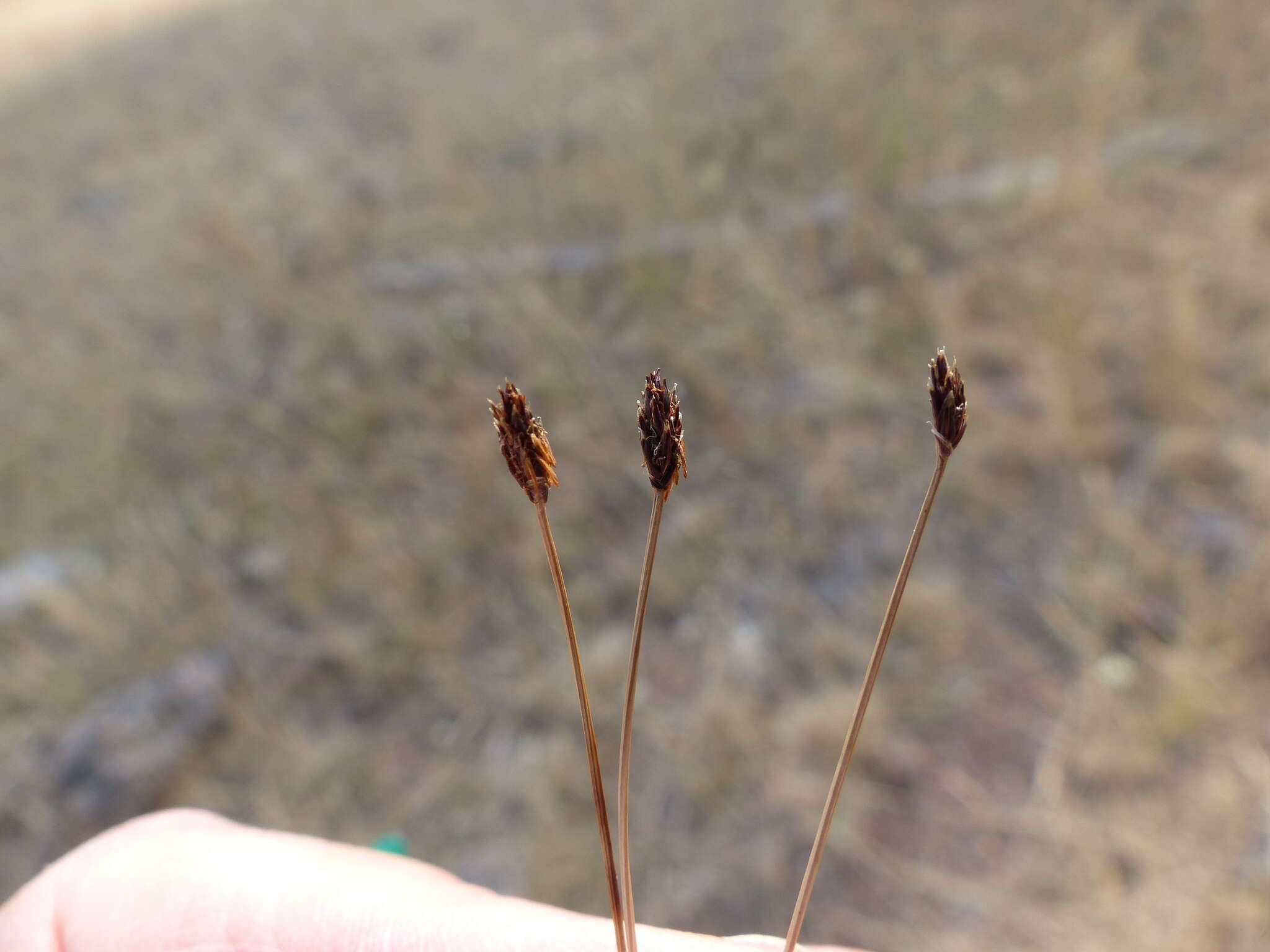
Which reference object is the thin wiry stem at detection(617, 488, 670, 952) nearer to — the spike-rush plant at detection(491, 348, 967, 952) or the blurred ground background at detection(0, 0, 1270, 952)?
the spike-rush plant at detection(491, 348, 967, 952)

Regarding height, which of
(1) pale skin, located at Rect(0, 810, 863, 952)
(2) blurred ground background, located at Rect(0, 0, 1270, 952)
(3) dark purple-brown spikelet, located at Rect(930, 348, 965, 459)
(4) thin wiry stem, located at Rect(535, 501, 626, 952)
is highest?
(2) blurred ground background, located at Rect(0, 0, 1270, 952)

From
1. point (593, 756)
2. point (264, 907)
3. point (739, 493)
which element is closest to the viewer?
point (593, 756)

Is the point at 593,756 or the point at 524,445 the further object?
the point at 593,756

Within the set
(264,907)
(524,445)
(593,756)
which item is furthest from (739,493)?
(524,445)

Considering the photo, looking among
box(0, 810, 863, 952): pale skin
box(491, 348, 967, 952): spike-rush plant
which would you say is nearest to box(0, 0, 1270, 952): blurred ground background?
box(0, 810, 863, 952): pale skin

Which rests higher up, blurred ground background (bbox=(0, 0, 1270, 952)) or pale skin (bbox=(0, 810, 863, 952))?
blurred ground background (bbox=(0, 0, 1270, 952))

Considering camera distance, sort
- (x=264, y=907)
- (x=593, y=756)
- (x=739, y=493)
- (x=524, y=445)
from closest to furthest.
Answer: (x=524, y=445) < (x=593, y=756) < (x=264, y=907) < (x=739, y=493)

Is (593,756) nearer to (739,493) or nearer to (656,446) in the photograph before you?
(656,446)

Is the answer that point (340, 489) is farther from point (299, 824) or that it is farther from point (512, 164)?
point (512, 164)
